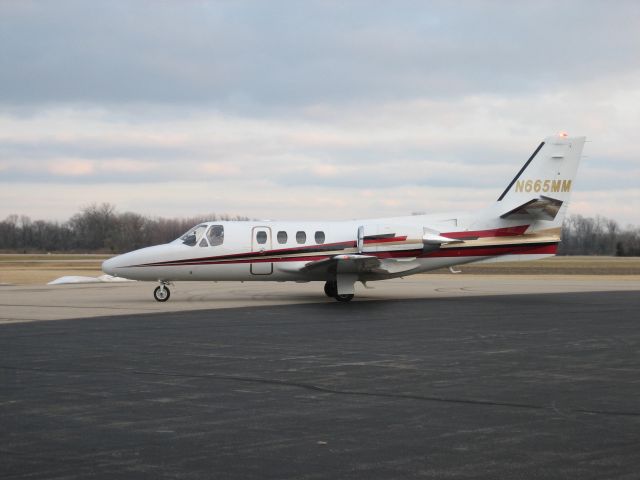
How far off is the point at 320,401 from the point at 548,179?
21653 millimetres

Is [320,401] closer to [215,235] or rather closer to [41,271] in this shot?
[215,235]

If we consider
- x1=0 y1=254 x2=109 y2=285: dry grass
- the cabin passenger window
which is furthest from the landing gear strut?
x1=0 y1=254 x2=109 y2=285: dry grass

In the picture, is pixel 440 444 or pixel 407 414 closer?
pixel 440 444

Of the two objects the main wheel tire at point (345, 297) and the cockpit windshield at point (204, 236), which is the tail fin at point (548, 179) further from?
the cockpit windshield at point (204, 236)

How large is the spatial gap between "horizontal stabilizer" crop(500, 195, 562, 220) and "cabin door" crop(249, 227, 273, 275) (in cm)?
830

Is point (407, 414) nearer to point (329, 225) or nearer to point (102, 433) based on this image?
point (102, 433)

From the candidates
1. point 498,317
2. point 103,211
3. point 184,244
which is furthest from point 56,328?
point 103,211

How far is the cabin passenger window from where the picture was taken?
94.4ft

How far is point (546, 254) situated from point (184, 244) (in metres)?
12.7

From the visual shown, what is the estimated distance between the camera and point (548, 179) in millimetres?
30000

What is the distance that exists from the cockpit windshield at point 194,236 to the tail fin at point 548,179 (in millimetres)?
10497

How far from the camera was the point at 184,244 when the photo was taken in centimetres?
2878

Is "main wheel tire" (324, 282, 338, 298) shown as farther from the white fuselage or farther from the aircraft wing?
the aircraft wing

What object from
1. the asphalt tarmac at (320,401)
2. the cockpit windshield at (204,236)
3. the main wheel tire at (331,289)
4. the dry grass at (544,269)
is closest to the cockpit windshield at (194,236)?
the cockpit windshield at (204,236)
